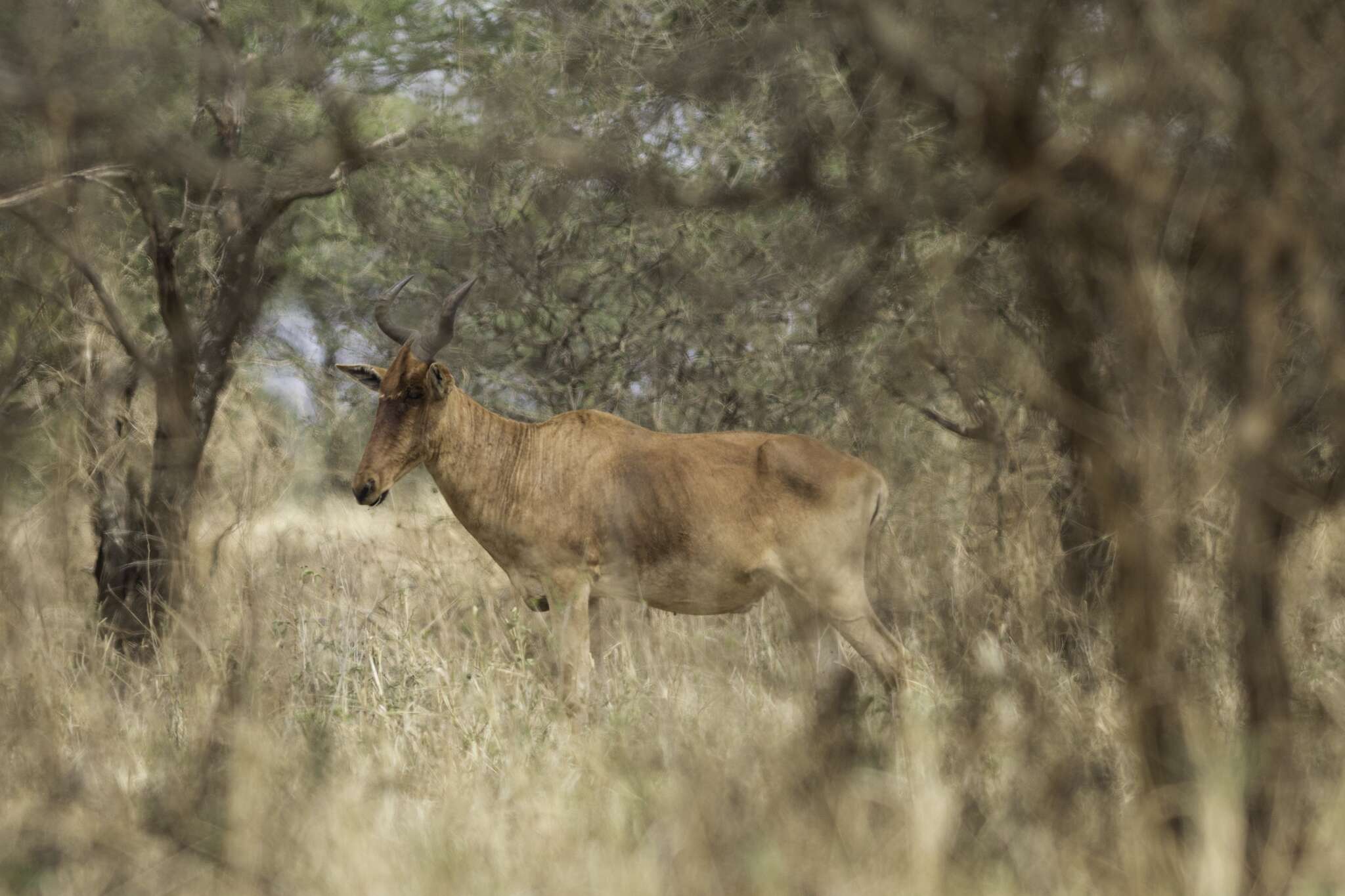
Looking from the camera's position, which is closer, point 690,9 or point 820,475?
point 690,9

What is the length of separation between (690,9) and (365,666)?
306 centimetres

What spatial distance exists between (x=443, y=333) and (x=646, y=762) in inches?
161

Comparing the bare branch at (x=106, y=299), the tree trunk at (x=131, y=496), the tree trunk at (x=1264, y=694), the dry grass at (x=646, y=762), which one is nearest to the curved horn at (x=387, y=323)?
the tree trunk at (x=131, y=496)

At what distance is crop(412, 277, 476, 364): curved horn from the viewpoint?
741 centimetres

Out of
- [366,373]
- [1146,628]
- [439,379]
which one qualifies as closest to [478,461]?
[439,379]

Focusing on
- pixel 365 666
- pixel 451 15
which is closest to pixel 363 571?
pixel 365 666

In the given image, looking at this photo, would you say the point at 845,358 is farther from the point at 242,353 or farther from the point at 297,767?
the point at 242,353

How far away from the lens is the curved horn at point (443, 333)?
7.41 meters

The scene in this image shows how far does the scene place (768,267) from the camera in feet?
16.7

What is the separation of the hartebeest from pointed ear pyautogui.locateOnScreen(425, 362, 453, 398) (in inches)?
0.8

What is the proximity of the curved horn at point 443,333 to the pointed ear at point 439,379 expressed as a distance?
6cm

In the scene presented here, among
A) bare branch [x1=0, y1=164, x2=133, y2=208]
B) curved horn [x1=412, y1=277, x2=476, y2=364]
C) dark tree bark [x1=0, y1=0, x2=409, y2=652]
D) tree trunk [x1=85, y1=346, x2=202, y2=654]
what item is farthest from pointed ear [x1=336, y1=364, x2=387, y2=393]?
bare branch [x1=0, y1=164, x2=133, y2=208]

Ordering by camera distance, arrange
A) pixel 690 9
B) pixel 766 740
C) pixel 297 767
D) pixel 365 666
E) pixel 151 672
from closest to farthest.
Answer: pixel 766 740, pixel 297 767, pixel 690 9, pixel 365 666, pixel 151 672

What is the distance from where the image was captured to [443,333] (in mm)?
7629
